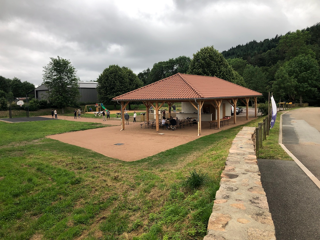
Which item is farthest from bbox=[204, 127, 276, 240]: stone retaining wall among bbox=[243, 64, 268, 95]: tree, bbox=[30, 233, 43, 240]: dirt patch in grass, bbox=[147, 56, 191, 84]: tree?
bbox=[147, 56, 191, 84]: tree

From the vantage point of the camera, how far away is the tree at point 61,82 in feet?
134

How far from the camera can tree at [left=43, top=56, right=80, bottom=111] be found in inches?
1609

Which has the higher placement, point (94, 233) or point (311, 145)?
point (311, 145)

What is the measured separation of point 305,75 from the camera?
46.0 m

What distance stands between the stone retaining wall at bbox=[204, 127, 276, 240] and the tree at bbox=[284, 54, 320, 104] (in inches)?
1964

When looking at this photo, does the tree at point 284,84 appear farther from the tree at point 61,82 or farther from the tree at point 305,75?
the tree at point 61,82

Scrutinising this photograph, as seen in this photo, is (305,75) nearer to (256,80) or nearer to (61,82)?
(256,80)

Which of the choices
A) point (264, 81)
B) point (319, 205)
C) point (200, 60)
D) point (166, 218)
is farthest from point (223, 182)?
point (264, 81)

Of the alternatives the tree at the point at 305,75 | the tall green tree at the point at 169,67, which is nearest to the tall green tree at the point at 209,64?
the tree at the point at 305,75

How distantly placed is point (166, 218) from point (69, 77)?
43525mm

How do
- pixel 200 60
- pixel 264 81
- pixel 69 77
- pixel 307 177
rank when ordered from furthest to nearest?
pixel 264 81
pixel 69 77
pixel 200 60
pixel 307 177

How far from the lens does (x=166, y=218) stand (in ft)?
13.4

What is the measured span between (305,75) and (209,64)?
24239 millimetres

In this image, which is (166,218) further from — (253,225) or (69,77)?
(69,77)
